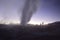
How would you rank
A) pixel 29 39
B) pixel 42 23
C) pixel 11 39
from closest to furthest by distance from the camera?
pixel 11 39, pixel 29 39, pixel 42 23

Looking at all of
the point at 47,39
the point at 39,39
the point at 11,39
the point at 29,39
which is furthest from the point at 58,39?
the point at 11,39

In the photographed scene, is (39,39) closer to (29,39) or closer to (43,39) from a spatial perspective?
(43,39)

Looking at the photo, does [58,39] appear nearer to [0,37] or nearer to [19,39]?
[19,39]

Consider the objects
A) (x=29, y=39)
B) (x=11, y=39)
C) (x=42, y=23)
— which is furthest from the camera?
(x=42, y=23)

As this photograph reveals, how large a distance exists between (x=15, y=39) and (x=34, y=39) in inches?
236

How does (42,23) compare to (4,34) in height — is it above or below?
above

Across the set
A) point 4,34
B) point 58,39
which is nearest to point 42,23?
point 58,39

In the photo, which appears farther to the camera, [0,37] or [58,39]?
[58,39]

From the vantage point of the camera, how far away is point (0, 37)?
2728 centimetres

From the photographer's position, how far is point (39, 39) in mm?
28609

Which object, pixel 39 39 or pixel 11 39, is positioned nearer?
pixel 11 39

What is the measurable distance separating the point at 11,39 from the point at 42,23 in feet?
168

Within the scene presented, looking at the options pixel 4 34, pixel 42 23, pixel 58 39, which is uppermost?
pixel 42 23

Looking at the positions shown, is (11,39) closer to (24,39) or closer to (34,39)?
(24,39)
